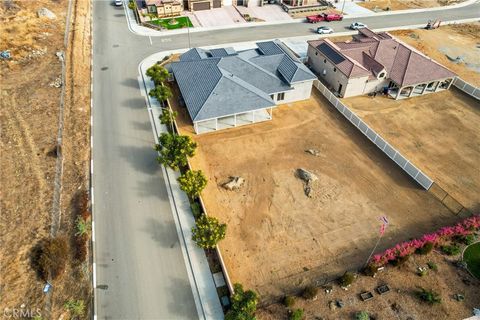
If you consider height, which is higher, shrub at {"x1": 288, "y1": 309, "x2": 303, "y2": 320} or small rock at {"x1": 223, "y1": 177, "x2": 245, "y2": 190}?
small rock at {"x1": 223, "y1": 177, "x2": 245, "y2": 190}

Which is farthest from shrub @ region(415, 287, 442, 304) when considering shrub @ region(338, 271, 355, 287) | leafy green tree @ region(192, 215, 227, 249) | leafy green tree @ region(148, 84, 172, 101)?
leafy green tree @ region(148, 84, 172, 101)

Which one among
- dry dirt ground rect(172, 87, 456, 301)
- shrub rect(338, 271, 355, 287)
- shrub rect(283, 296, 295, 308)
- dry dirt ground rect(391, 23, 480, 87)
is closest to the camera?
shrub rect(283, 296, 295, 308)

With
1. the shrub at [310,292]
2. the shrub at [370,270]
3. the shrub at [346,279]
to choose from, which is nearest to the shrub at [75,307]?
the shrub at [310,292]

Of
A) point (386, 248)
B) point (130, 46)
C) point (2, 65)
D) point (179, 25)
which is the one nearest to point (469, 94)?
point (386, 248)

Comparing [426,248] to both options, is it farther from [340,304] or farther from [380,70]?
[380,70]

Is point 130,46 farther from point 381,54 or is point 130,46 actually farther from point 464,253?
point 464,253

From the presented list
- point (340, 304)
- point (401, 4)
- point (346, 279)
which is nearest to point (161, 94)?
point (346, 279)

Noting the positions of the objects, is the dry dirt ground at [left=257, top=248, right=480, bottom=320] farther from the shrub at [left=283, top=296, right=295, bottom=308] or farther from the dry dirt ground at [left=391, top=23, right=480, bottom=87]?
the dry dirt ground at [left=391, top=23, right=480, bottom=87]

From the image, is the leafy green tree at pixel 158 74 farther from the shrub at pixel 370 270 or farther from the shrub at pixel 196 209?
the shrub at pixel 370 270
